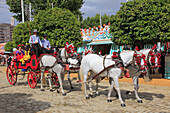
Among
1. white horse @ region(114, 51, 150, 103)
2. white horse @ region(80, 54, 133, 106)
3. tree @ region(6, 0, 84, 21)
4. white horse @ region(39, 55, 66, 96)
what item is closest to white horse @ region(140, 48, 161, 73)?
white horse @ region(114, 51, 150, 103)

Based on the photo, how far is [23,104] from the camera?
6.60 meters

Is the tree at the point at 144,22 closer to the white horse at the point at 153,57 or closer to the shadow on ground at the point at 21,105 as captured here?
the white horse at the point at 153,57

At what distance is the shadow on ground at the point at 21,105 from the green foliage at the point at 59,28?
42.2ft

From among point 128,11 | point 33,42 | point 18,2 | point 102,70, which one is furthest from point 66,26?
point 18,2

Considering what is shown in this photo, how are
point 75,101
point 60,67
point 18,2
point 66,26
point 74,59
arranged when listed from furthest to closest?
point 18,2, point 66,26, point 74,59, point 60,67, point 75,101

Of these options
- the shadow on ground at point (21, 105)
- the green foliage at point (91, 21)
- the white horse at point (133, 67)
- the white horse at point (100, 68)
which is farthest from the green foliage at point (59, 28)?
the green foliage at point (91, 21)

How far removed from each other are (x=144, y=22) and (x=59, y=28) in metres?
10.5

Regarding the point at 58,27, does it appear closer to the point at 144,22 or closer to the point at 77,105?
the point at 144,22

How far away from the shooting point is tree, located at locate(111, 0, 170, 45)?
1335 centimetres

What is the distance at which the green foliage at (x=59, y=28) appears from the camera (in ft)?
65.6

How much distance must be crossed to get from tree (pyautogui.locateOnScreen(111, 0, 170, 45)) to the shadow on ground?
32.2 feet

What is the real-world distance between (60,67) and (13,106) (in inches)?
113

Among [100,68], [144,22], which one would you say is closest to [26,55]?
[100,68]

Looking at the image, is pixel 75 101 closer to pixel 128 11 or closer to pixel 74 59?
pixel 74 59
